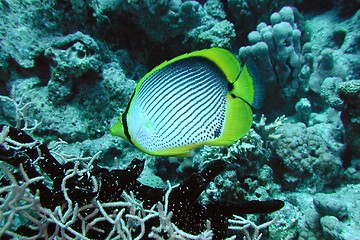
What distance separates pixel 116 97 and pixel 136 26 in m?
1.47

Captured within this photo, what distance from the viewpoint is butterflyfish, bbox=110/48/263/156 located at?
150 centimetres

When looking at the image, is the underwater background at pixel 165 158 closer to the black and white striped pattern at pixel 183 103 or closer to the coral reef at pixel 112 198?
the coral reef at pixel 112 198

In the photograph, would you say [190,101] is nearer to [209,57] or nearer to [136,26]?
[209,57]

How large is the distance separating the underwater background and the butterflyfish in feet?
1.16

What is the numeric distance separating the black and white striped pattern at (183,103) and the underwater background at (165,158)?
37 centimetres

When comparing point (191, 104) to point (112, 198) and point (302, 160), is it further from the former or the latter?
point (302, 160)

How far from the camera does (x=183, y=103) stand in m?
1.52

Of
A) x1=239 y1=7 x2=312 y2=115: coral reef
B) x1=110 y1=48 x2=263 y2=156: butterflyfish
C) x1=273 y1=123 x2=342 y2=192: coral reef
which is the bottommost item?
x1=273 y1=123 x2=342 y2=192: coral reef

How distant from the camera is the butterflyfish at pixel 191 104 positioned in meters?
1.50

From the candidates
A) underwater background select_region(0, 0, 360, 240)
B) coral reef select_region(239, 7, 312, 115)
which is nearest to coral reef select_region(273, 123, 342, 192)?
underwater background select_region(0, 0, 360, 240)

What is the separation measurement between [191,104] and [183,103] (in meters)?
0.05

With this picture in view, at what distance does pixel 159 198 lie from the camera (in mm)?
1799

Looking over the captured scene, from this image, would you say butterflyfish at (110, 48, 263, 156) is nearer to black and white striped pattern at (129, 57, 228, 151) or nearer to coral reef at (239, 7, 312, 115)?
black and white striped pattern at (129, 57, 228, 151)

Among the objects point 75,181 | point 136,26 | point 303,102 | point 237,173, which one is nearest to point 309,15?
point 303,102
